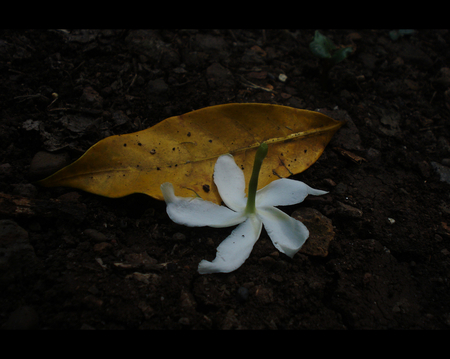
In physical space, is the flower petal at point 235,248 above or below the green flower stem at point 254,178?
below

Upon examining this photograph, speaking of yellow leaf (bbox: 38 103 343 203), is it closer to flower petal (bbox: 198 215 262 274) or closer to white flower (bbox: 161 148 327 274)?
white flower (bbox: 161 148 327 274)

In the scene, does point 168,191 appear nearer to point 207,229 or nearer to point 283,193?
point 207,229

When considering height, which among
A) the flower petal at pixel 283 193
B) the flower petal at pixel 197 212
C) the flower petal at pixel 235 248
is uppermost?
the flower petal at pixel 283 193

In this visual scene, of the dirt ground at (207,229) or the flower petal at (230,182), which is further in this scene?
the flower petal at (230,182)

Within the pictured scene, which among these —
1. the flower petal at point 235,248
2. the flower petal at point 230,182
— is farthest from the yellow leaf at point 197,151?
the flower petal at point 235,248

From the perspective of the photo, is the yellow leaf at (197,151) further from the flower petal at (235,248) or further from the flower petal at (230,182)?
the flower petal at (235,248)

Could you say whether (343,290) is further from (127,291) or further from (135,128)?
(135,128)

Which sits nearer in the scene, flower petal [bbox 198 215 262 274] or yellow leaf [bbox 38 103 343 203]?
flower petal [bbox 198 215 262 274]

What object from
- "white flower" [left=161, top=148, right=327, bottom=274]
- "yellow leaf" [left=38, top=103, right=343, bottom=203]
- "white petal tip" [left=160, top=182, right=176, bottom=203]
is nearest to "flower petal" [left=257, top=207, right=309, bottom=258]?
"white flower" [left=161, top=148, right=327, bottom=274]
